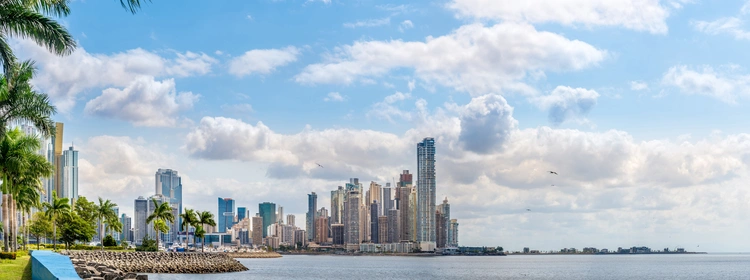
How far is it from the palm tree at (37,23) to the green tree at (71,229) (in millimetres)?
83618

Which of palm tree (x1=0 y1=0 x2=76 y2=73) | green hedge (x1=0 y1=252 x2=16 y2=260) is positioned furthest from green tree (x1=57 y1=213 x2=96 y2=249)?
palm tree (x1=0 y1=0 x2=76 y2=73)

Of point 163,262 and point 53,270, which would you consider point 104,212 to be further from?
point 53,270

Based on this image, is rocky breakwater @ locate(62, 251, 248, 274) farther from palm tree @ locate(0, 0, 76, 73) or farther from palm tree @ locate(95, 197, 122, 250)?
palm tree @ locate(0, 0, 76, 73)

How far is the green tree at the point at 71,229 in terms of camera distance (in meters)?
109

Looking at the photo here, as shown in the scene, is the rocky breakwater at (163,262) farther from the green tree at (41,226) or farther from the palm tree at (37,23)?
the palm tree at (37,23)

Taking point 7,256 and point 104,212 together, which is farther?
point 104,212

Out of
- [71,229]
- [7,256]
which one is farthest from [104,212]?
[7,256]

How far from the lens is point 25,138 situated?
59500 mm

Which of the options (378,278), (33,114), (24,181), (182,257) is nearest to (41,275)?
(33,114)

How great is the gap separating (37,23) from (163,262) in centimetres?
6613

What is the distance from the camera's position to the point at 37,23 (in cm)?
3144

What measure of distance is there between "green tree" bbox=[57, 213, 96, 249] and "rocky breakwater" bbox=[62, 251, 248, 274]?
18607 mm

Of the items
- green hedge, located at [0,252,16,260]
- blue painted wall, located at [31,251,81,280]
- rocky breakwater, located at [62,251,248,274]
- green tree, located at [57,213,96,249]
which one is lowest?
rocky breakwater, located at [62,251,248,274]

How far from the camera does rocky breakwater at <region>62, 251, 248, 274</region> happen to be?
81225mm
